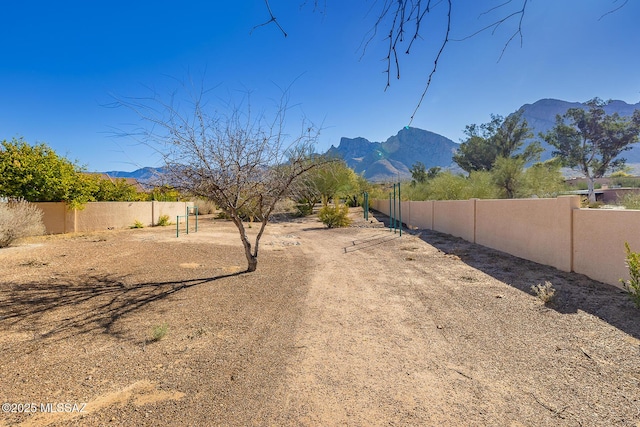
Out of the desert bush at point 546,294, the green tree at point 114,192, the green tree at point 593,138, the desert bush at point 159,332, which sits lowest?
the desert bush at point 159,332

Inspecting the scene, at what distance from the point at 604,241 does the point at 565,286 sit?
1.19m

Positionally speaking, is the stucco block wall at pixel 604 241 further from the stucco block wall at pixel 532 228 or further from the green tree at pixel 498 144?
the green tree at pixel 498 144

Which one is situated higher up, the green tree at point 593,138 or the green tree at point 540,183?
the green tree at point 593,138

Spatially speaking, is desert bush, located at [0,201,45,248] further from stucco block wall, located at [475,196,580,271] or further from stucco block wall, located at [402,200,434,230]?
stucco block wall, located at [402,200,434,230]

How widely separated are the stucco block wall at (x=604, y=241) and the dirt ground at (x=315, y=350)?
0.33 metres

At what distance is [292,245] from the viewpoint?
12.2 meters

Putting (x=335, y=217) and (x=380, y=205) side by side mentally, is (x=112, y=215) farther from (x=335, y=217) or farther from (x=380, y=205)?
(x=380, y=205)

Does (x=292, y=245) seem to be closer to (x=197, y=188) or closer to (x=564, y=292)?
(x=197, y=188)

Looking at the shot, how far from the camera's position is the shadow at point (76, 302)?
14.1ft

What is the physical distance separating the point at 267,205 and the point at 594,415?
6744 millimetres

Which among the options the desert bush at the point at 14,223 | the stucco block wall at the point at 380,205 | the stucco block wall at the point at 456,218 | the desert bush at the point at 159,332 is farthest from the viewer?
the stucco block wall at the point at 380,205

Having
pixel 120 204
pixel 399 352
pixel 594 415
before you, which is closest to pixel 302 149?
pixel 399 352

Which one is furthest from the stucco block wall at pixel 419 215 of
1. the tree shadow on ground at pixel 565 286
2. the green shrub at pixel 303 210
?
the green shrub at pixel 303 210

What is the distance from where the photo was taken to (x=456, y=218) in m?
14.2
